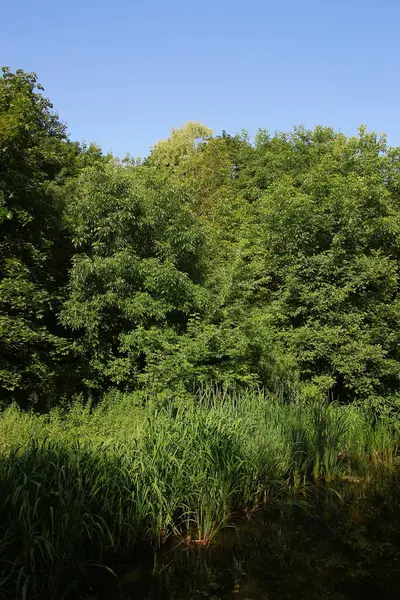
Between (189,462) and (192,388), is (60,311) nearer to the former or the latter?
(192,388)

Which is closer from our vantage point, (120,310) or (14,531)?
(14,531)

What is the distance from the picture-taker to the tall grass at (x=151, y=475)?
3.02m

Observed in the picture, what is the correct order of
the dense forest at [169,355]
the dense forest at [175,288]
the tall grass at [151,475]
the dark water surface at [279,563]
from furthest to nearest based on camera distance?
the dense forest at [175,288]
the dense forest at [169,355]
the dark water surface at [279,563]
the tall grass at [151,475]

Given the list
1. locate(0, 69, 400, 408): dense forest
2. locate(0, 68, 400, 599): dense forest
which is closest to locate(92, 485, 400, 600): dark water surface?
locate(0, 68, 400, 599): dense forest

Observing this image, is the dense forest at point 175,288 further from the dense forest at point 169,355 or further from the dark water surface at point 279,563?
the dark water surface at point 279,563

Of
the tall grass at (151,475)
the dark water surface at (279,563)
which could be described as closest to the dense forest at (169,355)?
the tall grass at (151,475)

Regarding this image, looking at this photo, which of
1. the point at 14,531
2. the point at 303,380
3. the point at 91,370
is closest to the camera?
the point at 14,531

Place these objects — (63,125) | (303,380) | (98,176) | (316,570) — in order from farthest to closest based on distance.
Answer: (63,125)
(303,380)
(98,176)
(316,570)

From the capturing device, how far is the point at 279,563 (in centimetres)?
381

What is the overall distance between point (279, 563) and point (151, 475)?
1.34 m

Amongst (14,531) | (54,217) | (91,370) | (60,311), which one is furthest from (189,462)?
(54,217)

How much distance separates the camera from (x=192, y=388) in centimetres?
805

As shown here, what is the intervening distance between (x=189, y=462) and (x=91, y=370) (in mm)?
5063

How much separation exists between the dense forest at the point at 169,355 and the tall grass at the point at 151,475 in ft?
0.07
